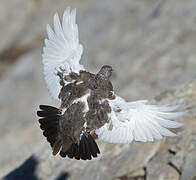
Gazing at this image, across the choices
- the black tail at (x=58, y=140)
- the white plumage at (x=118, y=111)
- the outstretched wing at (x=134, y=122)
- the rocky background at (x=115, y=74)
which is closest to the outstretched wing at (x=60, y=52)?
the white plumage at (x=118, y=111)

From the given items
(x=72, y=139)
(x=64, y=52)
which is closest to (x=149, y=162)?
(x=72, y=139)

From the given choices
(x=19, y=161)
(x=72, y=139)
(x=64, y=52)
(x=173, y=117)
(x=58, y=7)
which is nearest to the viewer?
(x=173, y=117)

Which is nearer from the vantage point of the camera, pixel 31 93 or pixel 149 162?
pixel 149 162

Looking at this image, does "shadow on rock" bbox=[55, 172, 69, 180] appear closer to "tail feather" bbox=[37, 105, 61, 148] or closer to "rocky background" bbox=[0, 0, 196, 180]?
"rocky background" bbox=[0, 0, 196, 180]

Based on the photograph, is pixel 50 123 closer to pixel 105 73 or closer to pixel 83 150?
pixel 83 150

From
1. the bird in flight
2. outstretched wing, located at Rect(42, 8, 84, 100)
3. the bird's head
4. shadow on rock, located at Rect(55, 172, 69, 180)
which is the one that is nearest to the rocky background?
shadow on rock, located at Rect(55, 172, 69, 180)

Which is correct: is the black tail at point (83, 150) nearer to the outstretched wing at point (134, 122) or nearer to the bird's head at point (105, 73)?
the outstretched wing at point (134, 122)

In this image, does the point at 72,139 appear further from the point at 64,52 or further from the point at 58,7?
the point at 58,7

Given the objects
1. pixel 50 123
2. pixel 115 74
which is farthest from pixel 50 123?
pixel 115 74
